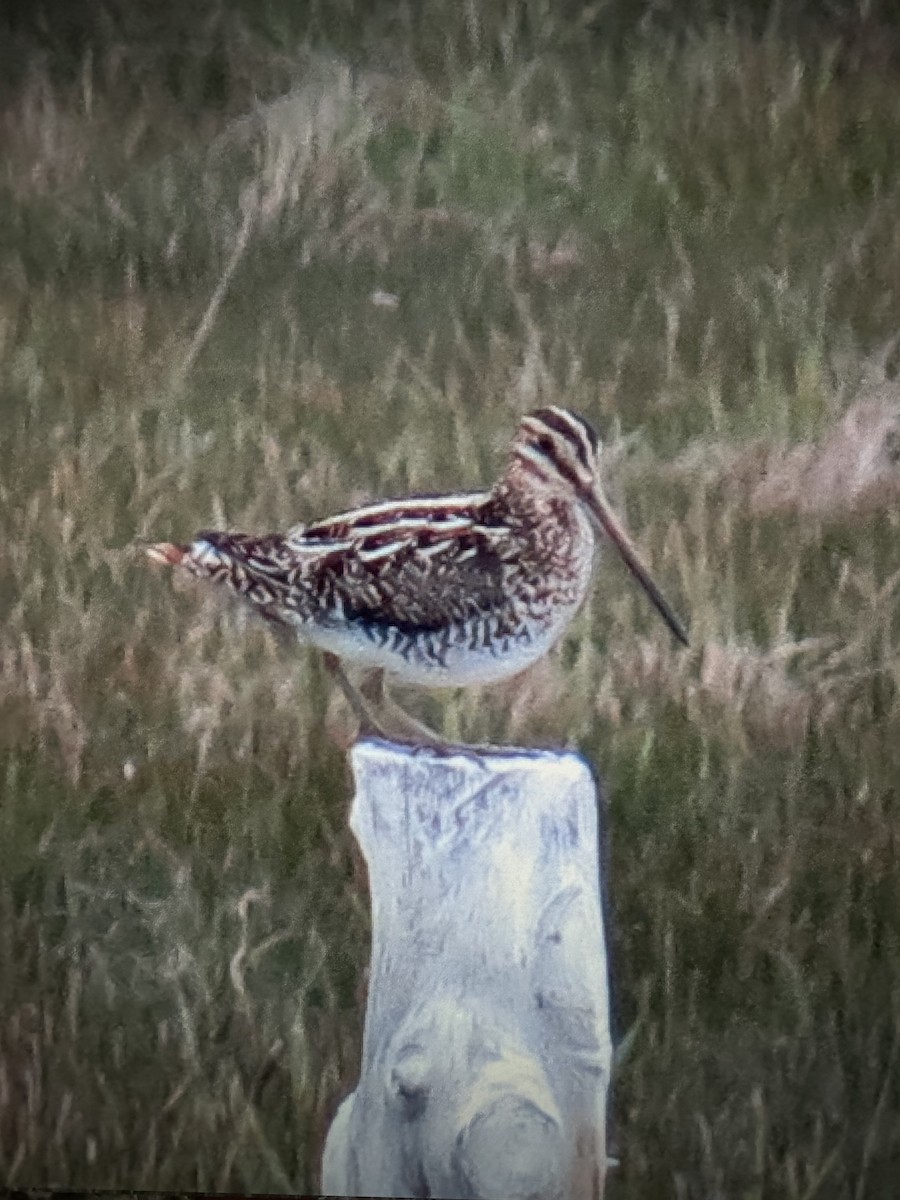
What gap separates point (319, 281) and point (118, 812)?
0.69 meters

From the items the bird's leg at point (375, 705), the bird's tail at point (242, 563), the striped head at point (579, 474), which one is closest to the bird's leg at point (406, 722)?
the bird's leg at point (375, 705)

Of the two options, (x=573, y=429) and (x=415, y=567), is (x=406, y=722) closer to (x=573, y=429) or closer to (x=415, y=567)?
(x=415, y=567)

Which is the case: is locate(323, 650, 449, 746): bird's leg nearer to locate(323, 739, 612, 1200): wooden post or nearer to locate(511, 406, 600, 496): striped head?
locate(323, 739, 612, 1200): wooden post

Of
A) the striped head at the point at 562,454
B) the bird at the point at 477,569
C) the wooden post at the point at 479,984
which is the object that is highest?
the striped head at the point at 562,454

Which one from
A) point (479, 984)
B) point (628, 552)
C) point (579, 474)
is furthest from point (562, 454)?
point (479, 984)

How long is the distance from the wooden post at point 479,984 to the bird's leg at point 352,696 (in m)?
0.02

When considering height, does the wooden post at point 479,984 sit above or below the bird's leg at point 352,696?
below

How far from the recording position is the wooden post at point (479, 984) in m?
1.49

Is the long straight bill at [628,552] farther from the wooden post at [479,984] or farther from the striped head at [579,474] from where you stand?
the wooden post at [479,984]

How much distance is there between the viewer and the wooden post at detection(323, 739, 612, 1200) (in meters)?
1.49

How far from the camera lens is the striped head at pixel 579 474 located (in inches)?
59.6

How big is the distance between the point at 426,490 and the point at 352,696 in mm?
261

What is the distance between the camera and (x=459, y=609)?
151 centimetres

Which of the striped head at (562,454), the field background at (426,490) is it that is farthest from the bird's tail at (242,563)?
the striped head at (562,454)
